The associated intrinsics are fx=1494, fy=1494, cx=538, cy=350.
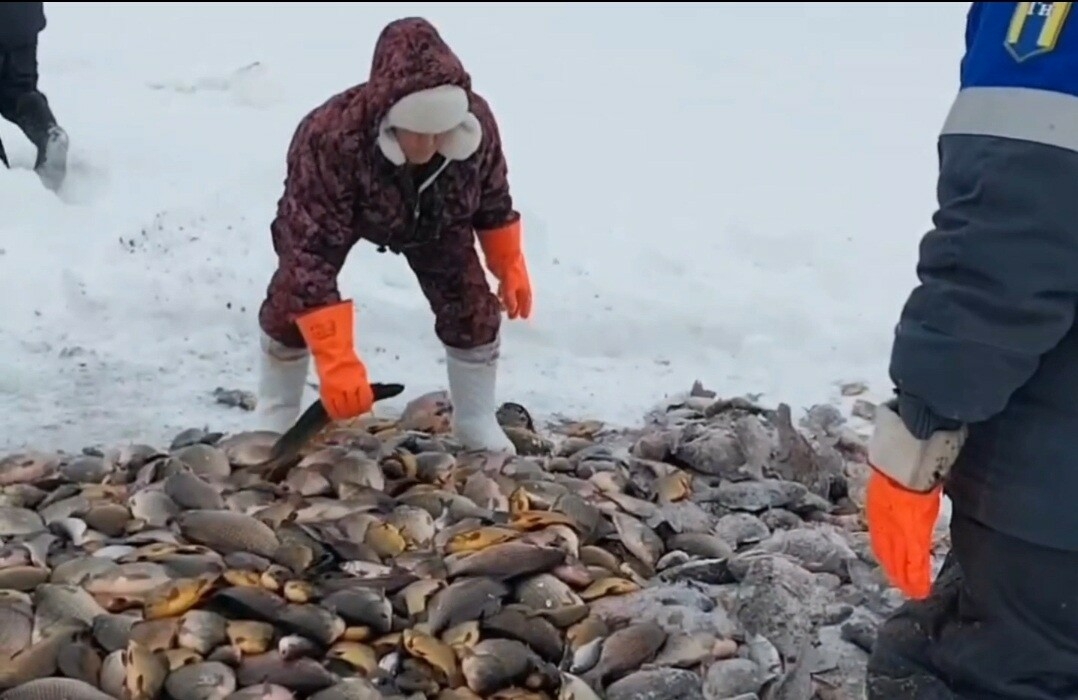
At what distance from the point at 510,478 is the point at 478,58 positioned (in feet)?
20.4

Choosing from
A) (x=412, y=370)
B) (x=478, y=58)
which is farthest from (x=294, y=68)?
(x=412, y=370)

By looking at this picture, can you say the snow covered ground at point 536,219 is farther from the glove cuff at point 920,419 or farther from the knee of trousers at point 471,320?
the glove cuff at point 920,419

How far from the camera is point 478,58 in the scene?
895 cm

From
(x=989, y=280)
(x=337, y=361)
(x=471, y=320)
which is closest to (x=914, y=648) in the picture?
(x=989, y=280)

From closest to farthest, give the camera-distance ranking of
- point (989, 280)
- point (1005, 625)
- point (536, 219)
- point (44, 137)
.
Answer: point (989, 280)
point (1005, 625)
point (44, 137)
point (536, 219)

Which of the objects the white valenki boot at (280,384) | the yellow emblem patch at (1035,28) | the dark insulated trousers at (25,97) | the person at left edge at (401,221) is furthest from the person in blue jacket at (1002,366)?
the dark insulated trousers at (25,97)

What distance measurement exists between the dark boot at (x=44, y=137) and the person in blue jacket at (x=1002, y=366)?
3770 millimetres

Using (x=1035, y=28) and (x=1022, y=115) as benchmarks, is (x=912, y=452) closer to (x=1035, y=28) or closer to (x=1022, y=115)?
(x=1022, y=115)

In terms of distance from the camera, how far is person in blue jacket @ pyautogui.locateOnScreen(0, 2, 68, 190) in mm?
5066

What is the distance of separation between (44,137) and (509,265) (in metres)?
2.42

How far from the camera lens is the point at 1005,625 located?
2082 millimetres

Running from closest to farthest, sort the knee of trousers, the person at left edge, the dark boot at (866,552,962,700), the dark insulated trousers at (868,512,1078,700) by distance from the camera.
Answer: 1. the dark insulated trousers at (868,512,1078,700)
2. the dark boot at (866,552,962,700)
3. the person at left edge
4. the knee of trousers

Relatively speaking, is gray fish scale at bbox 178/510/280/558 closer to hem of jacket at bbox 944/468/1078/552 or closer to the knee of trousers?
the knee of trousers

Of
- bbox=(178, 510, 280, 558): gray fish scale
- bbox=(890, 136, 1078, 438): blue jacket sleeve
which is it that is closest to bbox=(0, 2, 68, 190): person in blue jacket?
bbox=(178, 510, 280, 558): gray fish scale
